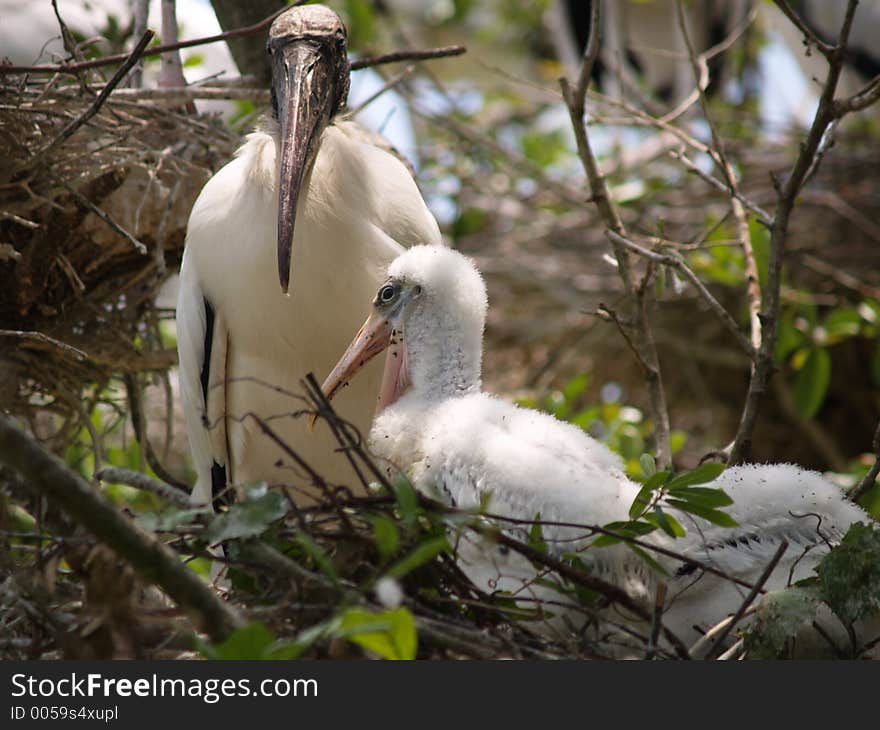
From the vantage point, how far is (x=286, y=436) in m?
2.95

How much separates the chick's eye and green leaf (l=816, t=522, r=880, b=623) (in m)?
0.96

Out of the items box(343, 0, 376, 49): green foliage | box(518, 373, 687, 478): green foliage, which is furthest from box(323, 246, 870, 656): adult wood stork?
box(343, 0, 376, 49): green foliage

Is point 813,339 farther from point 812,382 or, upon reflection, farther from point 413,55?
point 413,55

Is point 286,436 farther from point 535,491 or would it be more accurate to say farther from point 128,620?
point 128,620

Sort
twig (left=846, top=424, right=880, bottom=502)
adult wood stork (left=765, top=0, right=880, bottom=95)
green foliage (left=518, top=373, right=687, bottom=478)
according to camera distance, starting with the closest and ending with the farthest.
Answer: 1. twig (left=846, top=424, right=880, bottom=502)
2. green foliage (left=518, top=373, right=687, bottom=478)
3. adult wood stork (left=765, top=0, right=880, bottom=95)

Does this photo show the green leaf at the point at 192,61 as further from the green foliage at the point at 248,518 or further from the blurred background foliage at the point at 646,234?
the green foliage at the point at 248,518

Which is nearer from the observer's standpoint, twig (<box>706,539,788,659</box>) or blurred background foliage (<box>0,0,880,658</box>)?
twig (<box>706,539,788,659</box>)

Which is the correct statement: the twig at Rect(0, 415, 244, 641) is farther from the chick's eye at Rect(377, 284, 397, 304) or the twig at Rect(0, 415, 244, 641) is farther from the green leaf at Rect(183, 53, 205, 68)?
the green leaf at Rect(183, 53, 205, 68)

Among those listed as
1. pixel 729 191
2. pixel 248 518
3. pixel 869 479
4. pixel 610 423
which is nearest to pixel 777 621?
pixel 869 479

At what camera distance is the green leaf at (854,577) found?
1814mm

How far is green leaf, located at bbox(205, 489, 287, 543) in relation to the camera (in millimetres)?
1664

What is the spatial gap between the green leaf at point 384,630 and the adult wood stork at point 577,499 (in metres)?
0.38

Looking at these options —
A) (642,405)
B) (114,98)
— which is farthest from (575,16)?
(114,98)

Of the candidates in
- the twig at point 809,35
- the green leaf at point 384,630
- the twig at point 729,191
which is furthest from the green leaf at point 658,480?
the twig at point 809,35
